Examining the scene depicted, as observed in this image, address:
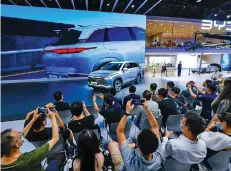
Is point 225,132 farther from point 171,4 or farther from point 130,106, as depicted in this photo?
point 171,4

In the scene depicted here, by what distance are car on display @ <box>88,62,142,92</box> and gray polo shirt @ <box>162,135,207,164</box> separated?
17.0 ft

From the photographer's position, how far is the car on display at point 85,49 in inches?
262

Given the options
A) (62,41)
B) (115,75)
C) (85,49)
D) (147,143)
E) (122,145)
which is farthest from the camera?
(115,75)

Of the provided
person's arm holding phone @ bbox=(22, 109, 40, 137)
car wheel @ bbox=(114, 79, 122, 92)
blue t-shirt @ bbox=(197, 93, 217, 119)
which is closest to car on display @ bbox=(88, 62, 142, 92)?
car wheel @ bbox=(114, 79, 122, 92)

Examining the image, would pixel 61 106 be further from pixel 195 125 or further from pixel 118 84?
pixel 118 84

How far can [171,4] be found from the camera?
998 cm

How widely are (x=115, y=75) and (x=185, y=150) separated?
5464mm

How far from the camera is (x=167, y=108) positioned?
3.37 metres

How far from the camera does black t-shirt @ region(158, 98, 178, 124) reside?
3357 millimetres

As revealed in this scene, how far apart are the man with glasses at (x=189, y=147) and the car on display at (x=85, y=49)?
5.48m

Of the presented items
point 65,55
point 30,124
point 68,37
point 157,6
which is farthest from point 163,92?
point 157,6

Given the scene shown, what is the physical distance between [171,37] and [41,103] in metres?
20.8

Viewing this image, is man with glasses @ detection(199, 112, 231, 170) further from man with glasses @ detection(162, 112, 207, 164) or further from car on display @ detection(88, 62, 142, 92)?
car on display @ detection(88, 62, 142, 92)

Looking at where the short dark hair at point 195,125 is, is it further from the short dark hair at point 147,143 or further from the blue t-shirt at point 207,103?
the blue t-shirt at point 207,103
